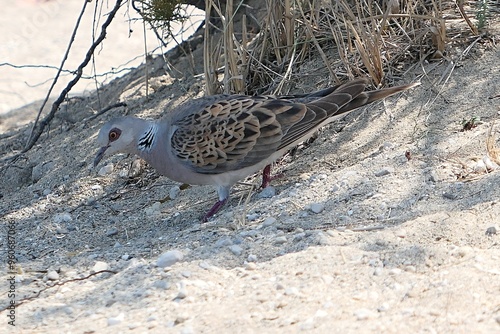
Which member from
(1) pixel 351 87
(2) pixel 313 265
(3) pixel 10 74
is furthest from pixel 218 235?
(3) pixel 10 74

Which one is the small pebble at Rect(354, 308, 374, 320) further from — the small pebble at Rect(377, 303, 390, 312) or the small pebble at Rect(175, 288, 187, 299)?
the small pebble at Rect(175, 288, 187, 299)

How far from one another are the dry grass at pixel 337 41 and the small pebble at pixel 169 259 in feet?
7.41

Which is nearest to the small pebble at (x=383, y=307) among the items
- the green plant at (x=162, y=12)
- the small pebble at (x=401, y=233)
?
the small pebble at (x=401, y=233)

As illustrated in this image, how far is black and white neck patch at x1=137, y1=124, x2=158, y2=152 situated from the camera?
5488mm

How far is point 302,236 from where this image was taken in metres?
4.20

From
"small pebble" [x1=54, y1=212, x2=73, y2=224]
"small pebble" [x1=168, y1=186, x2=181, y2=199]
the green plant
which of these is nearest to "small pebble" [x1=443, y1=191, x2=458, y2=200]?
"small pebble" [x1=168, y1=186, x2=181, y2=199]

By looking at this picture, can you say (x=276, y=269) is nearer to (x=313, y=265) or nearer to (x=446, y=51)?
Result: (x=313, y=265)

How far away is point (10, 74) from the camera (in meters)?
11.0

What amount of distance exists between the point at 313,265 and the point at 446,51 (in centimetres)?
275

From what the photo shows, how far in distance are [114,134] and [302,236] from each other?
1.82 m

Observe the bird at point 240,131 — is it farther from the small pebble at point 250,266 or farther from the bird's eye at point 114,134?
the small pebble at point 250,266

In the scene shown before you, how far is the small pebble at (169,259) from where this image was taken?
4082 mm

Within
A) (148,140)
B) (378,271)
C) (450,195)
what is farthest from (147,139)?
(378,271)

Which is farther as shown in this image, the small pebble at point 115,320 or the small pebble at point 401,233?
the small pebble at point 401,233
